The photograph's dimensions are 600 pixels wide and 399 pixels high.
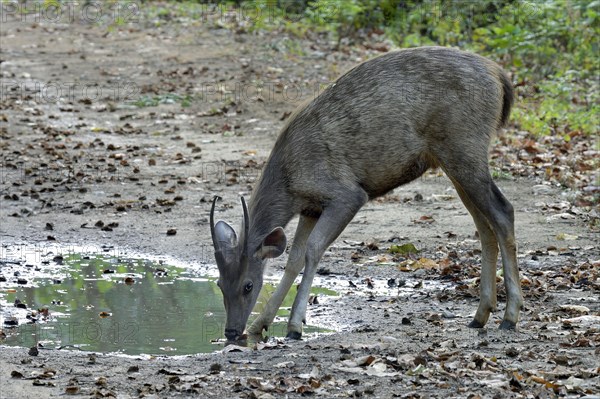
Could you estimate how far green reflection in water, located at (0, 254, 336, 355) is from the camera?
25.6 feet

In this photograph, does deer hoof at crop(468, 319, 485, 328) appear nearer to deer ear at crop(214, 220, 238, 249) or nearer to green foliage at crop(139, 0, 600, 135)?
deer ear at crop(214, 220, 238, 249)

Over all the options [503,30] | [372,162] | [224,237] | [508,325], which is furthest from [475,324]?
[503,30]

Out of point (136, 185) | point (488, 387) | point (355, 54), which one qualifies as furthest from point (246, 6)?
point (488, 387)

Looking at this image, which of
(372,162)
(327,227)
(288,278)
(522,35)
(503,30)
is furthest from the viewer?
(503,30)

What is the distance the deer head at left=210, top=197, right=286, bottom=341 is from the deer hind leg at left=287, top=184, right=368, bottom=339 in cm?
24

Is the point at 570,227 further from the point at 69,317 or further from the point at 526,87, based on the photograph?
the point at 526,87

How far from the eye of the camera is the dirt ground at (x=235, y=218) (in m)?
6.44

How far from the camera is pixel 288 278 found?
835cm

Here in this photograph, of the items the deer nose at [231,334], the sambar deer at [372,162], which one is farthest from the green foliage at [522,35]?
the deer nose at [231,334]

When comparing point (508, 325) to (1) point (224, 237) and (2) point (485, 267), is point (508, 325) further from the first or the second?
(1) point (224, 237)

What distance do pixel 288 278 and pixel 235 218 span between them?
3692 mm

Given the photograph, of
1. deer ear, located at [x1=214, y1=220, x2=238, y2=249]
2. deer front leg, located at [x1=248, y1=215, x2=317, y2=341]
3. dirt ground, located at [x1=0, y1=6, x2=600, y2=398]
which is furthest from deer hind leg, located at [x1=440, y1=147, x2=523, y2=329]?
deer ear, located at [x1=214, y1=220, x2=238, y2=249]

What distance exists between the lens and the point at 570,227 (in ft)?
37.0

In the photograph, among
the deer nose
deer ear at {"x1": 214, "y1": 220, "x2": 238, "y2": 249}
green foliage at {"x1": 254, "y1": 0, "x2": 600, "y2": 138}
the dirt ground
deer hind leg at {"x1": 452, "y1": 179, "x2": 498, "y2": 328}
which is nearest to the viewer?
the dirt ground
